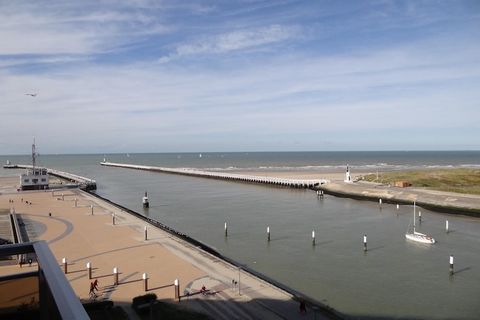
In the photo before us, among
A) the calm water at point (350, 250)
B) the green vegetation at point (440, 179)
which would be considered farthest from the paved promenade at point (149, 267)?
the green vegetation at point (440, 179)

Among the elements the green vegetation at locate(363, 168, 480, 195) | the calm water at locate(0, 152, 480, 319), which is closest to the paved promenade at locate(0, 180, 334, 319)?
the calm water at locate(0, 152, 480, 319)

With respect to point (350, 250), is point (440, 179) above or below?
above

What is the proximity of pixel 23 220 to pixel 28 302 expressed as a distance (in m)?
40.8

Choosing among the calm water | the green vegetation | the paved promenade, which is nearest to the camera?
the paved promenade

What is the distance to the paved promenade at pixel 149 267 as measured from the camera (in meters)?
21.7

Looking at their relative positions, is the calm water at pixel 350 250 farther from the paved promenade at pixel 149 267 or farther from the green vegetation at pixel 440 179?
the green vegetation at pixel 440 179

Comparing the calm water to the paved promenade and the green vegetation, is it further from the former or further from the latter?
the green vegetation

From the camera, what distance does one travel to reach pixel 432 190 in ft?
232

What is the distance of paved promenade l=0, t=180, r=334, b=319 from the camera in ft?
71.2

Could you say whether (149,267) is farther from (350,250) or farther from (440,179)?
(440,179)

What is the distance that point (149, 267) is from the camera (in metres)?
28.6

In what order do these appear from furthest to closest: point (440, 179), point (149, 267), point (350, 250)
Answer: point (440, 179)
point (350, 250)
point (149, 267)

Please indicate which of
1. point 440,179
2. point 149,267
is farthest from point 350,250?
point 440,179

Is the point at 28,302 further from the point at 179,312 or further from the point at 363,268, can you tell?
the point at 363,268
